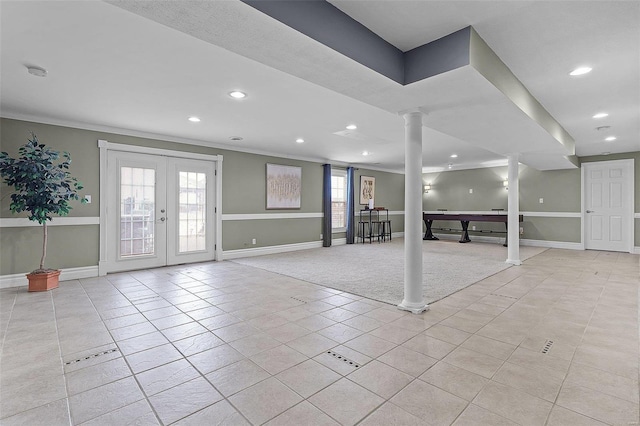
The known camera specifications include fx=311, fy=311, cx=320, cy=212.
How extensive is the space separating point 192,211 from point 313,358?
15.3 feet

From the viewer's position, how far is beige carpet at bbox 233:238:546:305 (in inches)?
168

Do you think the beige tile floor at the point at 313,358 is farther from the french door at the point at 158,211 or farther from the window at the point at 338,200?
the window at the point at 338,200

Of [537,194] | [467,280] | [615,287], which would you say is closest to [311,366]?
[467,280]

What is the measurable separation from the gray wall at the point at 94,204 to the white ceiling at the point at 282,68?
0.82 ft

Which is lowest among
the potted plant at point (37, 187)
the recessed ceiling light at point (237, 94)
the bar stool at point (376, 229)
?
the bar stool at point (376, 229)

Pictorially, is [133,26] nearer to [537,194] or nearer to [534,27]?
[534,27]

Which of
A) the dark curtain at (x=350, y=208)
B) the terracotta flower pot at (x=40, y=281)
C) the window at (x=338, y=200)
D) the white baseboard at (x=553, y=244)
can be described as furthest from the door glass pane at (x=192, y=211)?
the white baseboard at (x=553, y=244)

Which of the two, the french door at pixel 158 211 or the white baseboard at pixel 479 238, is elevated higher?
the french door at pixel 158 211

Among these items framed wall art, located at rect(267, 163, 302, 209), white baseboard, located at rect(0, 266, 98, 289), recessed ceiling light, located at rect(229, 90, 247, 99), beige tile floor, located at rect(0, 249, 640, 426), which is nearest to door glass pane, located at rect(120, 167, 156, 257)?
white baseboard, located at rect(0, 266, 98, 289)

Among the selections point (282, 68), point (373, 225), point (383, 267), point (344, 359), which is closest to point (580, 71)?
point (282, 68)

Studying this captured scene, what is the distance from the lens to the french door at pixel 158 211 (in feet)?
17.0

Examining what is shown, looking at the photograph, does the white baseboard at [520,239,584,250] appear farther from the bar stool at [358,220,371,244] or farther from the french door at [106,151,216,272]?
the french door at [106,151,216,272]

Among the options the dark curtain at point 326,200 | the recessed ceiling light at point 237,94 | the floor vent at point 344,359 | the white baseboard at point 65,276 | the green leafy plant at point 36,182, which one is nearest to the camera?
the floor vent at point 344,359

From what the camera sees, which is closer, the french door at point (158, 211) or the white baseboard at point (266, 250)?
the french door at point (158, 211)
